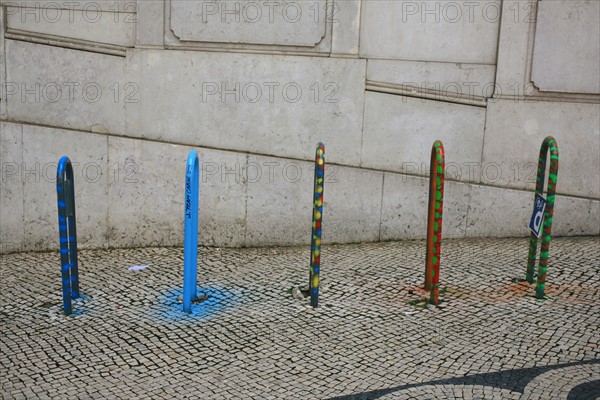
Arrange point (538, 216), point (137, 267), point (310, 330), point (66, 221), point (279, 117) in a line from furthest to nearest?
point (279, 117) → point (137, 267) → point (538, 216) → point (66, 221) → point (310, 330)

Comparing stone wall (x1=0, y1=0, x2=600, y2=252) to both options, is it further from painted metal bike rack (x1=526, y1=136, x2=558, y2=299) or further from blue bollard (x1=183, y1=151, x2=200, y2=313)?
blue bollard (x1=183, y1=151, x2=200, y2=313)

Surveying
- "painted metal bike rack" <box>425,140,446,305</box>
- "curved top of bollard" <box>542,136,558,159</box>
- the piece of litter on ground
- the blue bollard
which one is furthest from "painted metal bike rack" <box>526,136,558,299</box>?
the piece of litter on ground

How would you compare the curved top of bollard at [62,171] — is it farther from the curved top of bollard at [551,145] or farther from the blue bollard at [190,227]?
the curved top of bollard at [551,145]

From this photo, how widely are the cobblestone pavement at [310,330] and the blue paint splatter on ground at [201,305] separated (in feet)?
0.07

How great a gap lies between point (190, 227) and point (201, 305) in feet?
2.39

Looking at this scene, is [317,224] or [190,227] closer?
[190,227]

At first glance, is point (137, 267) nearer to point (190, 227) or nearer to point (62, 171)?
point (190, 227)

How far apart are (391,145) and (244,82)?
1755mm

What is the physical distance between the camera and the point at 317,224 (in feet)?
17.8

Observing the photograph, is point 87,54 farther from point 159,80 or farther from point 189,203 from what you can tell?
point 189,203

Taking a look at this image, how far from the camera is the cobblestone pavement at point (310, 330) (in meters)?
4.25

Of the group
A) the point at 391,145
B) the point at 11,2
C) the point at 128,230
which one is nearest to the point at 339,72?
the point at 391,145

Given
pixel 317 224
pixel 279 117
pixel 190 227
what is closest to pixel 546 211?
pixel 317 224

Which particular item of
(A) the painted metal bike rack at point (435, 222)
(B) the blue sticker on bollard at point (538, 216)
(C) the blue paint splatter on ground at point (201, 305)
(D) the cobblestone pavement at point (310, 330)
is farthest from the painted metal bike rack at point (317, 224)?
(B) the blue sticker on bollard at point (538, 216)
